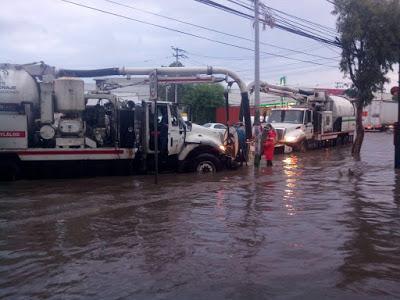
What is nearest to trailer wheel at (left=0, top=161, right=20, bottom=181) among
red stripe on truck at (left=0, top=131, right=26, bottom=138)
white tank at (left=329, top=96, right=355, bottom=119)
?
red stripe on truck at (left=0, top=131, right=26, bottom=138)

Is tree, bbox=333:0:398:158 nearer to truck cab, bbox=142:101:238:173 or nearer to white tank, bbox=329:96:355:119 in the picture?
truck cab, bbox=142:101:238:173

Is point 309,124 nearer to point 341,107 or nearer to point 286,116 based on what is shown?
point 286,116

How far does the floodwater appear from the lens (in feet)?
18.9

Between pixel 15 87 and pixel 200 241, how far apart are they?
9161 mm

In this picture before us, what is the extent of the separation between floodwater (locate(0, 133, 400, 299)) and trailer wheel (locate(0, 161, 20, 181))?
817 mm

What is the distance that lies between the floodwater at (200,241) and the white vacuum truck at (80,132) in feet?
4.19

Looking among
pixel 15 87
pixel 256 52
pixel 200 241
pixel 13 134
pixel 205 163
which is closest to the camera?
pixel 200 241

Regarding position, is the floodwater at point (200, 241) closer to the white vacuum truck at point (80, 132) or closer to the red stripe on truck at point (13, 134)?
the white vacuum truck at point (80, 132)

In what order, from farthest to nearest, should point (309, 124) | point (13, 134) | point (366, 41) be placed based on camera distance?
point (309, 124) < point (366, 41) < point (13, 134)

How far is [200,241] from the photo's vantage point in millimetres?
7777

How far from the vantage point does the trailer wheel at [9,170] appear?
48.1 ft

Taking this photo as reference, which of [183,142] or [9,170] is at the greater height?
[183,142]

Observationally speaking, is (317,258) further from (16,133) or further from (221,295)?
(16,133)

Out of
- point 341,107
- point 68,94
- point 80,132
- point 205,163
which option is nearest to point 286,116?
point 341,107
